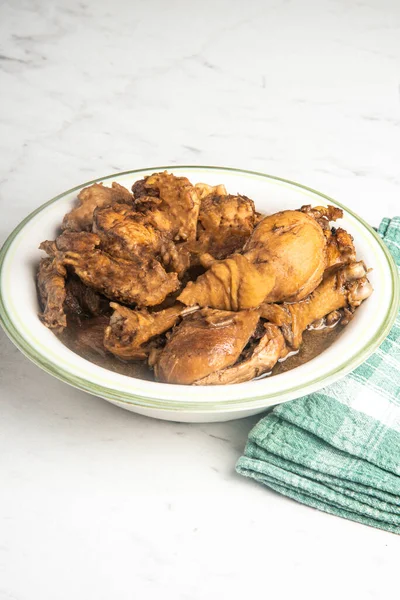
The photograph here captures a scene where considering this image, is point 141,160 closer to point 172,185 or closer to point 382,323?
point 172,185

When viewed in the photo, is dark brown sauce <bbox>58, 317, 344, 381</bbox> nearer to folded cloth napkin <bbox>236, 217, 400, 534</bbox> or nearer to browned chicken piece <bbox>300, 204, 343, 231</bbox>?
folded cloth napkin <bbox>236, 217, 400, 534</bbox>

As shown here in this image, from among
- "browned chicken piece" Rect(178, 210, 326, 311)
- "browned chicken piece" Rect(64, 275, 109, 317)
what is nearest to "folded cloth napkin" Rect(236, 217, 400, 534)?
"browned chicken piece" Rect(178, 210, 326, 311)

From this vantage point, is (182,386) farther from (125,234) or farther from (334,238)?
(334,238)

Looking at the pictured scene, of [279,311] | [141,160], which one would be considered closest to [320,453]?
[279,311]

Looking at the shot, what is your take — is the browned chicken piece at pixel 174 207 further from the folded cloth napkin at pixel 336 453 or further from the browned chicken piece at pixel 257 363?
the folded cloth napkin at pixel 336 453

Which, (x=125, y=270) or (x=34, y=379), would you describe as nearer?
(x=125, y=270)

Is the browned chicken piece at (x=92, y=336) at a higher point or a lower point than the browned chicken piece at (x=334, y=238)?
lower

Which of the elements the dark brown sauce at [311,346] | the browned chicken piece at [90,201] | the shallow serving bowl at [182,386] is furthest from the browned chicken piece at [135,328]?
the browned chicken piece at [90,201]
